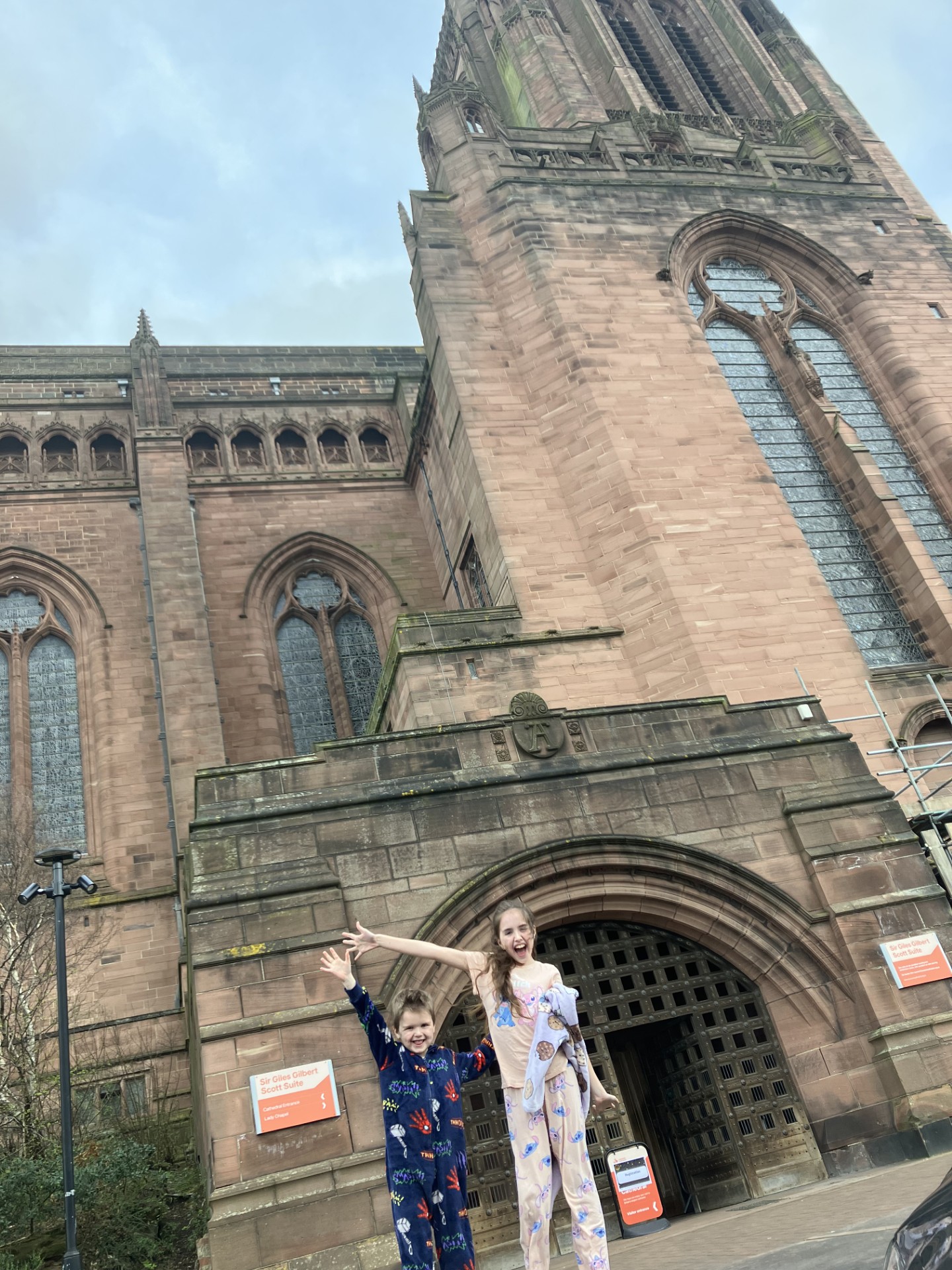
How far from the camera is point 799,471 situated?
770 inches

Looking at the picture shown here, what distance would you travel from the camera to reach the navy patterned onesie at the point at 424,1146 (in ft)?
14.8

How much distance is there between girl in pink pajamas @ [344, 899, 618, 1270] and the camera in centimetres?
442

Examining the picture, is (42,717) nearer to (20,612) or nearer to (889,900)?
(20,612)

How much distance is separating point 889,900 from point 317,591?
→ 50.9 feet

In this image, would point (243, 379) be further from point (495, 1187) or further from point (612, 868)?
point (495, 1187)

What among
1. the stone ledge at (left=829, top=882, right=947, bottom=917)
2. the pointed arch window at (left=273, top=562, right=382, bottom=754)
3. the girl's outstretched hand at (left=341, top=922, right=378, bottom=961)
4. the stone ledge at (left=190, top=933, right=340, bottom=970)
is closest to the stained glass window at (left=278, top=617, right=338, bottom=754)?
the pointed arch window at (left=273, top=562, right=382, bottom=754)

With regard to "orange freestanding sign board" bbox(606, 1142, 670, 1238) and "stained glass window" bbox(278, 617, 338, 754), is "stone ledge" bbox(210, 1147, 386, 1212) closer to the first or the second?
"orange freestanding sign board" bbox(606, 1142, 670, 1238)

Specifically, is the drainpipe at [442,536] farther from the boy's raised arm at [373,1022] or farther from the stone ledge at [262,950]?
the boy's raised arm at [373,1022]

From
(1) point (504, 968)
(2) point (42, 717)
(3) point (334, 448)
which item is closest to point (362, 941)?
(1) point (504, 968)

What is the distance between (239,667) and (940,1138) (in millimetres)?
15753

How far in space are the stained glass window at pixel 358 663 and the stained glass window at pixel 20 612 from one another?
6284mm

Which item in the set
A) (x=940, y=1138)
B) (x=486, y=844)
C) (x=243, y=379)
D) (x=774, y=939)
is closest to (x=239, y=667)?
(x=243, y=379)

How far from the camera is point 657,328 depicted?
19375 millimetres

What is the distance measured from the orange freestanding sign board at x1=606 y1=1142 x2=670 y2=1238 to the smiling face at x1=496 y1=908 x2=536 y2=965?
5.47 metres
